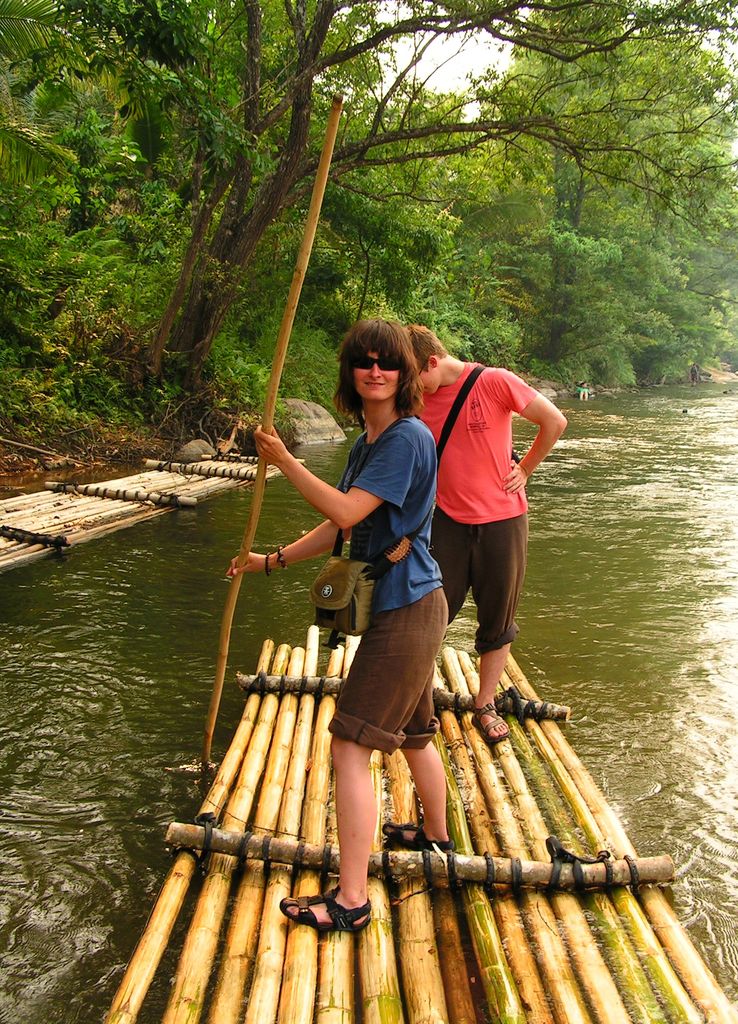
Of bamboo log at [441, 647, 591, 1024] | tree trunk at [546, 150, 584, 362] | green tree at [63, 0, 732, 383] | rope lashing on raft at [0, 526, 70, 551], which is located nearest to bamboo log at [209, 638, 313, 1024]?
bamboo log at [441, 647, 591, 1024]

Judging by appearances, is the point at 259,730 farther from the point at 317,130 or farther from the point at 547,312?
the point at 547,312

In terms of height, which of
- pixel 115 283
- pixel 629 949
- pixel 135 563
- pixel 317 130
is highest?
pixel 317 130

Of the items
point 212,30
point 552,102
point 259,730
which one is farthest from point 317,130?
point 259,730

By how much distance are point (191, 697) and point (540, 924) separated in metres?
2.34

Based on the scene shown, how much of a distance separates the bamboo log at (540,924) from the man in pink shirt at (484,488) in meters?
0.58

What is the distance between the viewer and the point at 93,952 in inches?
102

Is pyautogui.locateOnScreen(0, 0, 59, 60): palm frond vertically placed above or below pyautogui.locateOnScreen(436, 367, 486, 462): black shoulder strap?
above

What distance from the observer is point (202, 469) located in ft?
34.5

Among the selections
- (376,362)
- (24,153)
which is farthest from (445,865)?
(24,153)

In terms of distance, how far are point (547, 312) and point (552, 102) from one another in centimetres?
1981

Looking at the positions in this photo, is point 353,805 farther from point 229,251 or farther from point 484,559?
point 229,251

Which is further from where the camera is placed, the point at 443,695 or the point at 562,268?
the point at 562,268

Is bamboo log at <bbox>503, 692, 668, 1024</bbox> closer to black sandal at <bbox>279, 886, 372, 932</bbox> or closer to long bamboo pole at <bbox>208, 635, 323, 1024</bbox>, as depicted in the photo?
black sandal at <bbox>279, 886, 372, 932</bbox>

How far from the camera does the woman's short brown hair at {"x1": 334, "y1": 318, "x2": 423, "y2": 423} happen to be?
2.40 metres
